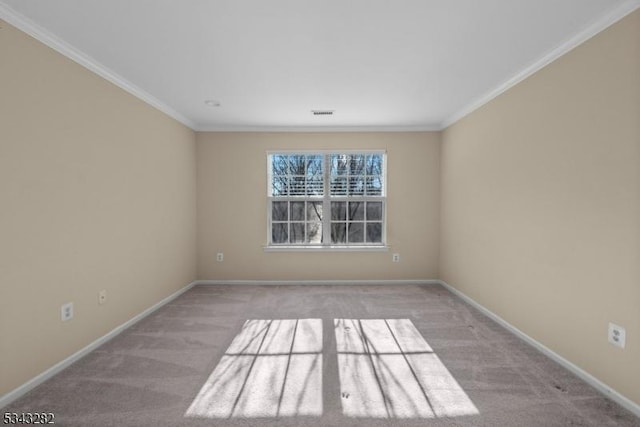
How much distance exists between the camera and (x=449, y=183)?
14.7 ft

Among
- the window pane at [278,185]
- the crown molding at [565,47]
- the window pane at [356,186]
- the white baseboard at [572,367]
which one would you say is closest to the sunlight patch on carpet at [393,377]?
the white baseboard at [572,367]

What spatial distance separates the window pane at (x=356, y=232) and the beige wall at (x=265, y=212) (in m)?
0.24

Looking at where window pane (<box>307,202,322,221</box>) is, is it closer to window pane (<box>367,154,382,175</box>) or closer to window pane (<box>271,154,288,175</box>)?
window pane (<box>271,154,288,175</box>)

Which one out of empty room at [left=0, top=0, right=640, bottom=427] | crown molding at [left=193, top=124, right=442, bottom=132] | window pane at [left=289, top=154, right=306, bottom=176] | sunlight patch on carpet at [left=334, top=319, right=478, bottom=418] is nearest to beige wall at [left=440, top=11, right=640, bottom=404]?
empty room at [left=0, top=0, right=640, bottom=427]

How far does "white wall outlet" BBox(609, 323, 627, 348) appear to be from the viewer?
1951mm

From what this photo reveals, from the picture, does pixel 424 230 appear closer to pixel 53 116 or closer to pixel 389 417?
pixel 389 417

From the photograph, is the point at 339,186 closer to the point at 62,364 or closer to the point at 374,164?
the point at 374,164

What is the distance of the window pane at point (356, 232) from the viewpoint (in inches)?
194

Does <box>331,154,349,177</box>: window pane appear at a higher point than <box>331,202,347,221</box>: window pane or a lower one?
higher

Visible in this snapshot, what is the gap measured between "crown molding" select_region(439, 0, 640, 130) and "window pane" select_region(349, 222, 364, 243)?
2.28m

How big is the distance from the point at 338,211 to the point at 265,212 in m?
1.16

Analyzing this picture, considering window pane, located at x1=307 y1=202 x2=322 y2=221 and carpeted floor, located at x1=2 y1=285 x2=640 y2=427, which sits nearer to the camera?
carpeted floor, located at x1=2 y1=285 x2=640 y2=427

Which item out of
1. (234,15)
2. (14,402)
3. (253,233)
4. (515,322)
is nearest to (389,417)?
(515,322)

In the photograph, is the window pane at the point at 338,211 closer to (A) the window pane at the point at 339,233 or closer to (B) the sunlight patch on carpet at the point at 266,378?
(A) the window pane at the point at 339,233
